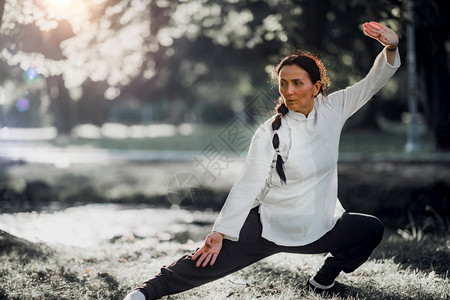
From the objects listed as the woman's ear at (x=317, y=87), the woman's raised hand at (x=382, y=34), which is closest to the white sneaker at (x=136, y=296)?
the woman's ear at (x=317, y=87)

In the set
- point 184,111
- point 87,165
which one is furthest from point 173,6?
point 184,111

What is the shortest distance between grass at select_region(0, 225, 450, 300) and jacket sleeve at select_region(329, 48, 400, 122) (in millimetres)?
1279

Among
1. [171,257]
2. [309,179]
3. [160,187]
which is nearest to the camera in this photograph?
[309,179]

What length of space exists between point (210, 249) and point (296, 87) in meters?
1.12

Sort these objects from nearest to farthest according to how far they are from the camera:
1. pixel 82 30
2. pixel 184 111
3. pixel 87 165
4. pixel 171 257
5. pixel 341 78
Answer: pixel 171 257
pixel 82 30
pixel 341 78
pixel 87 165
pixel 184 111

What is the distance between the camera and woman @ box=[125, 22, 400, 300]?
10.7ft

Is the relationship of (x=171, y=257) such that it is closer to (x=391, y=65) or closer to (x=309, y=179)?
(x=309, y=179)

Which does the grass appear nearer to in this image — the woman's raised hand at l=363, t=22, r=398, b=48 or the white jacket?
the white jacket

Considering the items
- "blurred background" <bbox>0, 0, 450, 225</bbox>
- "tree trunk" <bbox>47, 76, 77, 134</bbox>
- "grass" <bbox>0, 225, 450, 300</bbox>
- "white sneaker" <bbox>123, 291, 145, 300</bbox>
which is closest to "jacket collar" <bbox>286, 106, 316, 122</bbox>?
"grass" <bbox>0, 225, 450, 300</bbox>

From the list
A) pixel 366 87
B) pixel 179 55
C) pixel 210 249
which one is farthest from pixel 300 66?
pixel 179 55

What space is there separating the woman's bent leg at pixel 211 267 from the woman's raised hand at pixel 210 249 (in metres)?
0.06

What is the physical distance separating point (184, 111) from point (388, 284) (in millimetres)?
59167

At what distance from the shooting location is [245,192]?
3.24 m

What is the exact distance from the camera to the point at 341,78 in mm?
9234
